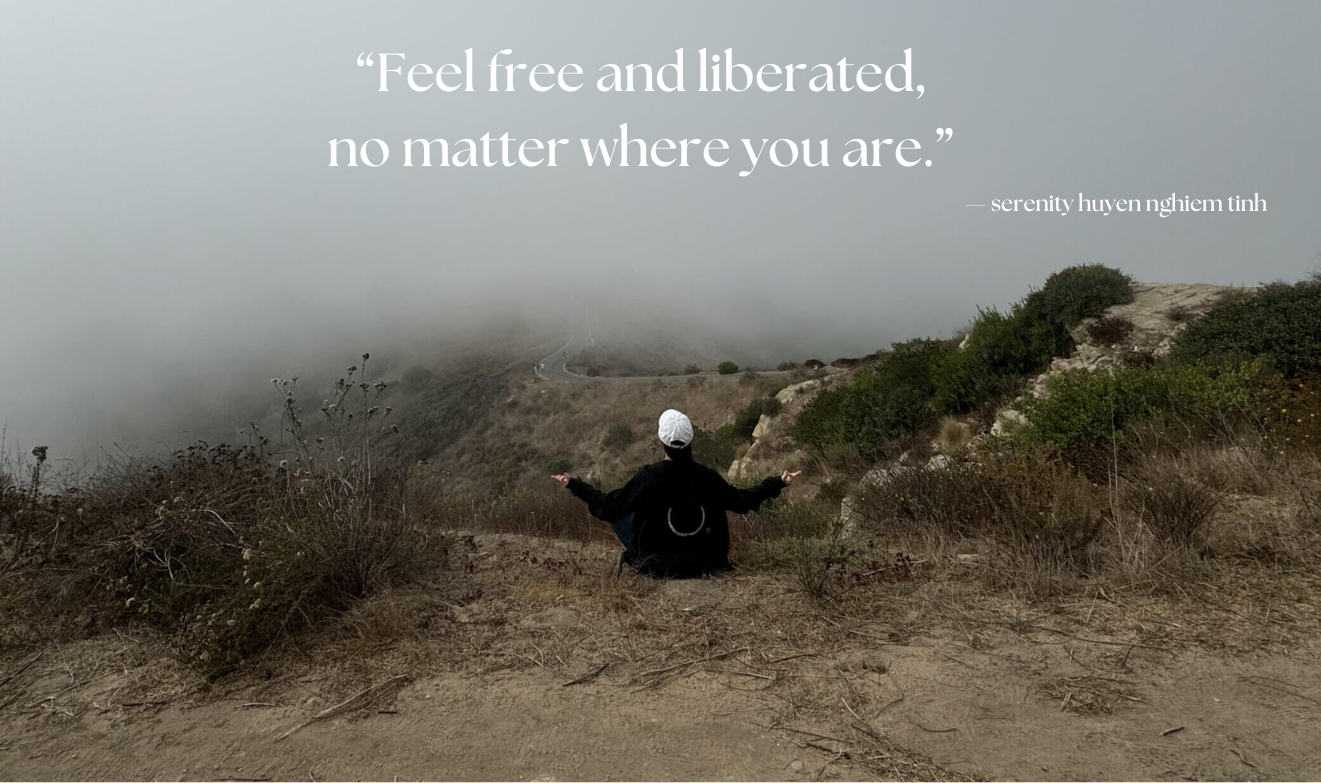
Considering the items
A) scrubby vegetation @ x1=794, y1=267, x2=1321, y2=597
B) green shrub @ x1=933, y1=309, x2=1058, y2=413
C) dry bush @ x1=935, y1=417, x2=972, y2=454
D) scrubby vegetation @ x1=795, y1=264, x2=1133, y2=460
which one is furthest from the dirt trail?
green shrub @ x1=933, y1=309, x2=1058, y2=413

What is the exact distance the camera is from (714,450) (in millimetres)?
25234

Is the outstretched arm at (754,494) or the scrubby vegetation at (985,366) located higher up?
the scrubby vegetation at (985,366)

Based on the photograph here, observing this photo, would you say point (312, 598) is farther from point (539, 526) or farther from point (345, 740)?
point (539, 526)

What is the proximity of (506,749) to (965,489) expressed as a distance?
Answer: 13.7ft

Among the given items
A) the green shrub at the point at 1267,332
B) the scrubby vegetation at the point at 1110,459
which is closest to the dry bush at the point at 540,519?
the scrubby vegetation at the point at 1110,459

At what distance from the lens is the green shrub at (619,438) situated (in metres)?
43.9

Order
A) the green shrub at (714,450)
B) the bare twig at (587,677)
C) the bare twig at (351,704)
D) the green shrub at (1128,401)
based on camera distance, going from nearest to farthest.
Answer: the bare twig at (351,704) < the bare twig at (587,677) < the green shrub at (1128,401) < the green shrub at (714,450)

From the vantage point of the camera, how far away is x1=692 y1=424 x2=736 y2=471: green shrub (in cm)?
2450

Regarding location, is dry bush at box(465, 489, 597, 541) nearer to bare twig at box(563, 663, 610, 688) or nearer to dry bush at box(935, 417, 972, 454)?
bare twig at box(563, 663, 610, 688)

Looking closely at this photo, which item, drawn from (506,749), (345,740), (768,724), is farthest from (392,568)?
(768,724)

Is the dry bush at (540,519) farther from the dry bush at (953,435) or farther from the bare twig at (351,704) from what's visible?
the dry bush at (953,435)

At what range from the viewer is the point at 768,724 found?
2.89 metres

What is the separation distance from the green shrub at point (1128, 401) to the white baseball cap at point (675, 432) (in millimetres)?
5476

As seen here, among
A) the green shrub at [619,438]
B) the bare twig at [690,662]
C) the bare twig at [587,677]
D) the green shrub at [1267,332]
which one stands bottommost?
the green shrub at [619,438]
